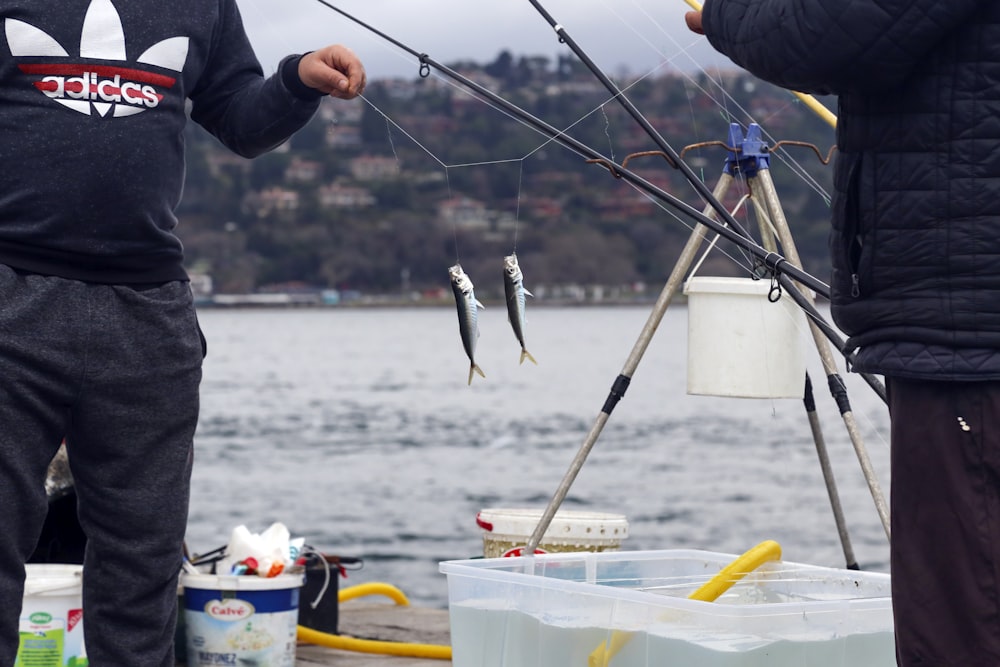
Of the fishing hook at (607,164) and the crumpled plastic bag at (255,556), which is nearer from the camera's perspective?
the fishing hook at (607,164)

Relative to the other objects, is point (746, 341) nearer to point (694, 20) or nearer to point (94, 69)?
point (694, 20)

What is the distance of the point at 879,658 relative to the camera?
9.25 feet

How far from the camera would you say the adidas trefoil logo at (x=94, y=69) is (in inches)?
87.1

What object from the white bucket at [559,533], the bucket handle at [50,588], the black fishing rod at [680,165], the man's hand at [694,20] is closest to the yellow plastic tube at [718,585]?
the black fishing rod at [680,165]

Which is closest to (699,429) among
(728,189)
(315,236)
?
(315,236)

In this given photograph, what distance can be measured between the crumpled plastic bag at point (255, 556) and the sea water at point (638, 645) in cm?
70

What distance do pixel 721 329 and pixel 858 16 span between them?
163cm

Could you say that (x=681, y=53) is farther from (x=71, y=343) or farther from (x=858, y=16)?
(x=71, y=343)

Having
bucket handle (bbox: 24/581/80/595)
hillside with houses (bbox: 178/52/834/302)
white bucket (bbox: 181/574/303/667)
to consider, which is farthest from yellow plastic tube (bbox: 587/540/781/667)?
bucket handle (bbox: 24/581/80/595)

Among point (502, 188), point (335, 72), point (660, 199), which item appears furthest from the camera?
point (502, 188)

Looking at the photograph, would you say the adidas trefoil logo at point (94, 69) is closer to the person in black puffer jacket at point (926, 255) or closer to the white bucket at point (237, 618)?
the person in black puffer jacket at point (926, 255)

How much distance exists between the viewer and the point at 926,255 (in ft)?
6.40

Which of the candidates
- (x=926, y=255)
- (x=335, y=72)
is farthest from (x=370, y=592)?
(x=926, y=255)

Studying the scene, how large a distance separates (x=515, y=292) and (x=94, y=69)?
878 millimetres
